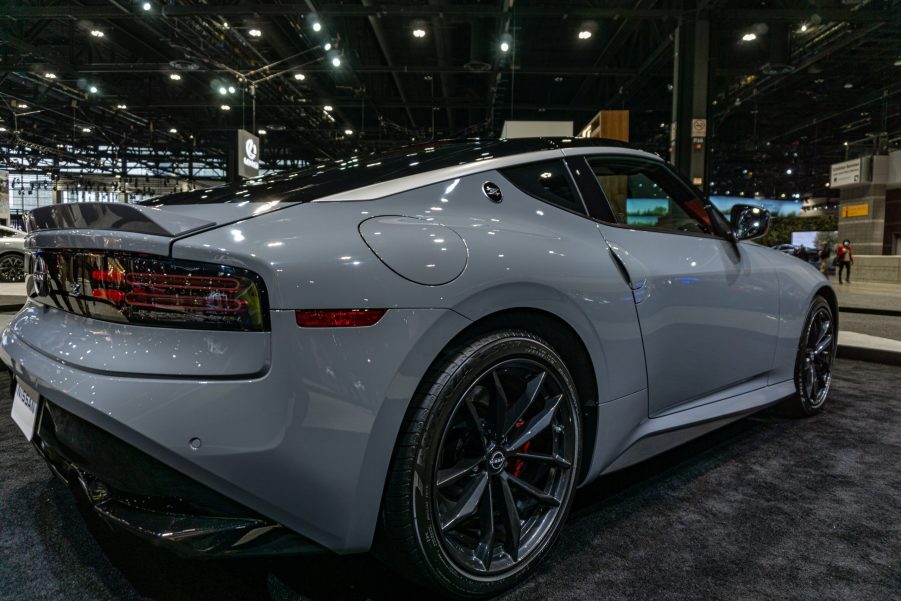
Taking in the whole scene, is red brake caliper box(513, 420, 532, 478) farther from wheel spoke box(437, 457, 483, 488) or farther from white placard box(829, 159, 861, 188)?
white placard box(829, 159, 861, 188)

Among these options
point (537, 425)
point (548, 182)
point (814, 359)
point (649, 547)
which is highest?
point (548, 182)

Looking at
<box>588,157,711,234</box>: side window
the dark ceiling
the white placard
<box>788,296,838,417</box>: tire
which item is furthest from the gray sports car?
the white placard

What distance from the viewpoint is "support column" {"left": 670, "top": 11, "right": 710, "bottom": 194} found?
9.30 m

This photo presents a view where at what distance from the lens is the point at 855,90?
17.7 m

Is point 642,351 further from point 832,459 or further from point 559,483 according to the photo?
point 832,459

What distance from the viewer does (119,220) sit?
1.25 m

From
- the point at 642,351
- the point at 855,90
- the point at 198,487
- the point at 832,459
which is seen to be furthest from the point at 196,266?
the point at 855,90

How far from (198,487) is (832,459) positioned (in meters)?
2.54

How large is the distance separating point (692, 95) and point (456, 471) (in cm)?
967

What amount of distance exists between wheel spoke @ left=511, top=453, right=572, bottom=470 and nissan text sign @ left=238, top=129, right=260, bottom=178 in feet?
41.5

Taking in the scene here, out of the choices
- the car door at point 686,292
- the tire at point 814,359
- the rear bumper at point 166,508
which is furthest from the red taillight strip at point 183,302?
the tire at point 814,359

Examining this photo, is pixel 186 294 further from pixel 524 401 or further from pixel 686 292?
pixel 686 292

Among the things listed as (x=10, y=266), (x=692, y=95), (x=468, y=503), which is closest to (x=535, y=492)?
(x=468, y=503)

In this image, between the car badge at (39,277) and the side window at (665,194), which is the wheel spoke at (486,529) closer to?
the side window at (665,194)
